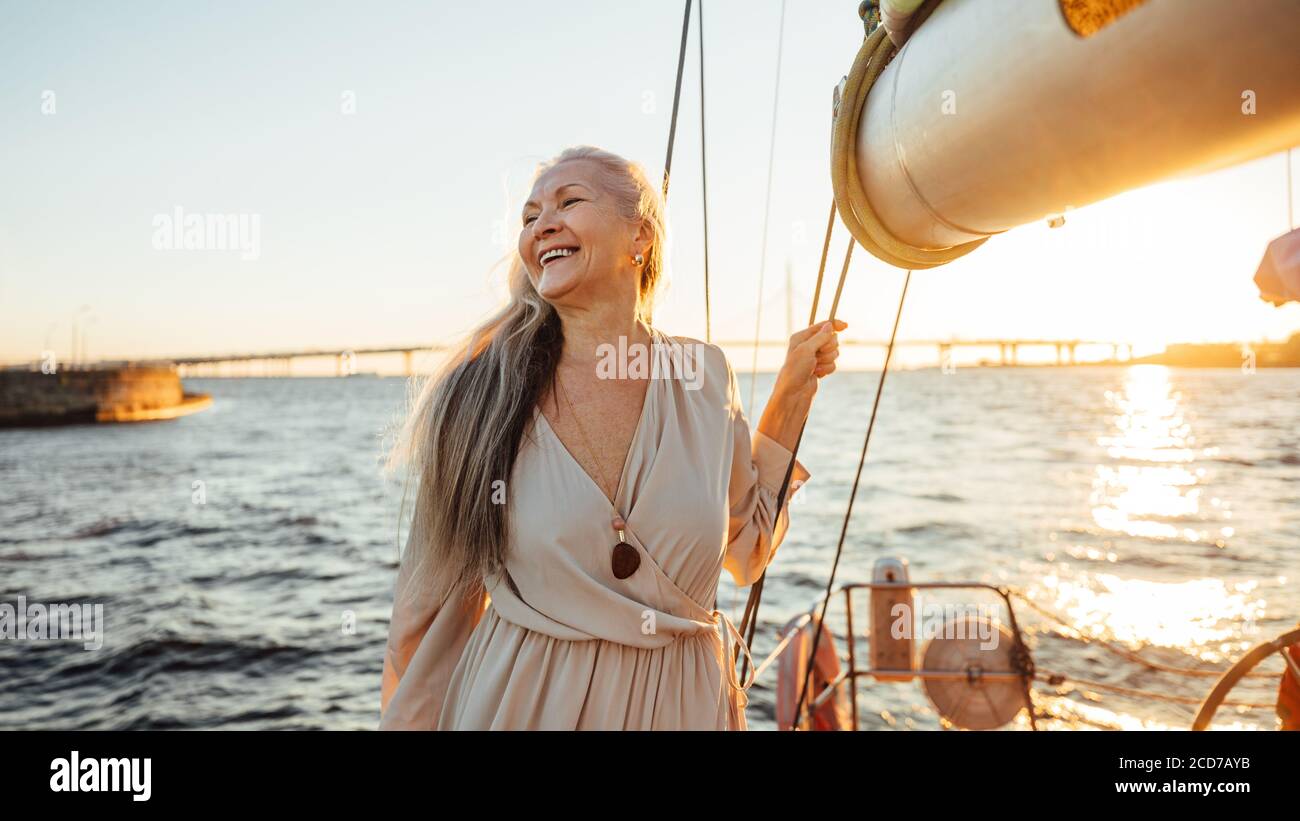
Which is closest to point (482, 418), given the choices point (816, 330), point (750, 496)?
point (750, 496)

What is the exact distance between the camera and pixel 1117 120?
2.54ft

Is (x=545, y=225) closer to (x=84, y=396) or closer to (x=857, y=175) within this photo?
(x=857, y=175)

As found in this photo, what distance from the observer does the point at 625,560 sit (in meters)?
1.43

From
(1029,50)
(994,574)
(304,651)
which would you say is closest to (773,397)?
(1029,50)

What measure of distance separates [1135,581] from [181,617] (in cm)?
1256

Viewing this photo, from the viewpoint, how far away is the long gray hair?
1.49m

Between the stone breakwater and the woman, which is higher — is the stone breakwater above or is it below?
above

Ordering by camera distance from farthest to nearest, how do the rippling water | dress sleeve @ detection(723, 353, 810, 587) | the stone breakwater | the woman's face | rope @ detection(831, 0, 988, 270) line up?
1. the stone breakwater
2. the rippling water
3. dress sleeve @ detection(723, 353, 810, 587)
4. the woman's face
5. rope @ detection(831, 0, 988, 270)

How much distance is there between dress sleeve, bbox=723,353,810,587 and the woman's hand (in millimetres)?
36

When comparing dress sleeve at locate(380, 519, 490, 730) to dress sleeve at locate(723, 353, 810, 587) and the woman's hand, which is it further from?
the woman's hand

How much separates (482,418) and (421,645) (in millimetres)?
424

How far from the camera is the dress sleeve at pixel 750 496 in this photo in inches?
68.6

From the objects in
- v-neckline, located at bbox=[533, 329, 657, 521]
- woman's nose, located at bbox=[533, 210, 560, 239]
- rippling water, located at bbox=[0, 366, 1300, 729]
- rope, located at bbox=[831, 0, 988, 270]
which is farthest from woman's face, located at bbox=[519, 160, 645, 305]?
rippling water, located at bbox=[0, 366, 1300, 729]
